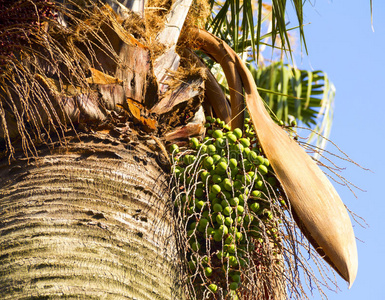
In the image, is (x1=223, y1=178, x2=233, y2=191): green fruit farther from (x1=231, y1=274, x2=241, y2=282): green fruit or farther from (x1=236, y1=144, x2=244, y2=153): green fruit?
(x1=231, y1=274, x2=241, y2=282): green fruit

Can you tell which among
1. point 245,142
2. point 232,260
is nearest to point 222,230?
point 232,260

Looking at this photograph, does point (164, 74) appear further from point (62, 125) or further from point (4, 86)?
point (4, 86)

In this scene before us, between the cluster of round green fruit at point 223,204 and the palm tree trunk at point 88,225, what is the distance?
133 millimetres

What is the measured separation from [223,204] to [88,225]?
0.60 meters

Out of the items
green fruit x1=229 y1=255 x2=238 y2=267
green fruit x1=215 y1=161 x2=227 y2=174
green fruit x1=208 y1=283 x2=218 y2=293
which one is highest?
green fruit x1=215 y1=161 x2=227 y2=174

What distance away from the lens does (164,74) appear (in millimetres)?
2352

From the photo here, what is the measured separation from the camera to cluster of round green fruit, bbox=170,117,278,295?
2.07 metres

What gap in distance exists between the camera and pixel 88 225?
178 centimetres

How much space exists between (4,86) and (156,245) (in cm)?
88

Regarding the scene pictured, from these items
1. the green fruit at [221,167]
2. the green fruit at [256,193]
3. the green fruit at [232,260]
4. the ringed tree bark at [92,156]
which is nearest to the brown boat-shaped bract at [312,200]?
the ringed tree bark at [92,156]

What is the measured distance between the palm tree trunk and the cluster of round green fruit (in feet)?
0.44

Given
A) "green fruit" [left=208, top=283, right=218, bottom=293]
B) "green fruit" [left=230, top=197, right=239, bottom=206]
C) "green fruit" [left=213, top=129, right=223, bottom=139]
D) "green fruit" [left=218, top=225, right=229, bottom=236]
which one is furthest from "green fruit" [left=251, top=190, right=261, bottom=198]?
"green fruit" [left=208, top=283, right=218, bottom=293]

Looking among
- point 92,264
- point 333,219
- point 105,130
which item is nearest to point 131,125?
point 105,130

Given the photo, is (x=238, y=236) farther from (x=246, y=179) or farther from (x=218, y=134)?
Answer: (x=218, y=134)
